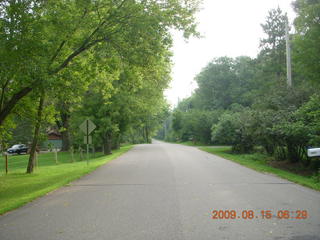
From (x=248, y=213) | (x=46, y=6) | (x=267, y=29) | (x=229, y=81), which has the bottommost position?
(x=248, y=213)

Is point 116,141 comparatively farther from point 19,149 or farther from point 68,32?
point 68,32

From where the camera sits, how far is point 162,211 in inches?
260

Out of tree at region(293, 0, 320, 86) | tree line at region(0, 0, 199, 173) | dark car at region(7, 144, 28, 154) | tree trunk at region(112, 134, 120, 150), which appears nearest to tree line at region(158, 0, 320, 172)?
tree at region(293, 0, 320, 86)

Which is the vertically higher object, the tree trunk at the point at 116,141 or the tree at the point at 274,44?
the tree at the point at 274,44

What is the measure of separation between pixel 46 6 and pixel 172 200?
861cm

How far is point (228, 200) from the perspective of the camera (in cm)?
762

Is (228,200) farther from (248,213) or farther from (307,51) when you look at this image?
(307,51)

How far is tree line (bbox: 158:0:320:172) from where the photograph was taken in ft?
48.5

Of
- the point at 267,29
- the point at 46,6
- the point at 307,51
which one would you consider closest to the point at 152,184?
the point at 46,6

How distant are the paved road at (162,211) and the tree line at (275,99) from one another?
16.3ft

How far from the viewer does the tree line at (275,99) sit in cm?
1478
